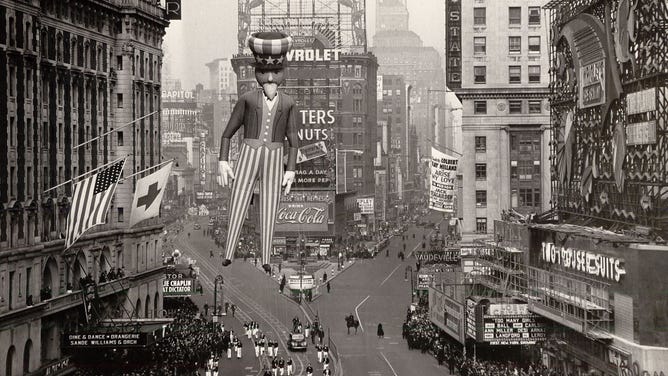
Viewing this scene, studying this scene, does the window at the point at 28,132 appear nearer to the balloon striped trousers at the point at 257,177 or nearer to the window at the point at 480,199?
the window at the point at 480,199

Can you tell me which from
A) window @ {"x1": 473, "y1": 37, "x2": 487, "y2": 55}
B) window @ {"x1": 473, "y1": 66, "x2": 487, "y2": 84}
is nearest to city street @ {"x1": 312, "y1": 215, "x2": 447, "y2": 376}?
window @ {"x1": 473, "y1": 66, "x2": 487, "y2": 84}

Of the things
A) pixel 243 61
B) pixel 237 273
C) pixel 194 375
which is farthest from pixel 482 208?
pixel 243 61

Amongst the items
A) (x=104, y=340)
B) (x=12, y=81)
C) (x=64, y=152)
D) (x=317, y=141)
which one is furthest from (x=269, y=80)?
(x=317, y=141)

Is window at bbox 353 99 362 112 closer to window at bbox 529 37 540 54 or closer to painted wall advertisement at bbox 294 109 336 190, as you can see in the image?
painted wall advertisement at bbox 294 109 336 190

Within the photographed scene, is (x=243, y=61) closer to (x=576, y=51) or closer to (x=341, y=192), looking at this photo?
(x=341, y=192)

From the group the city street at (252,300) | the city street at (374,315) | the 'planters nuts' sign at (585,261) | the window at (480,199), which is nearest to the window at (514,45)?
the window at (480,199)

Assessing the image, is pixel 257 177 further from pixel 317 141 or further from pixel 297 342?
pixel 317 141
